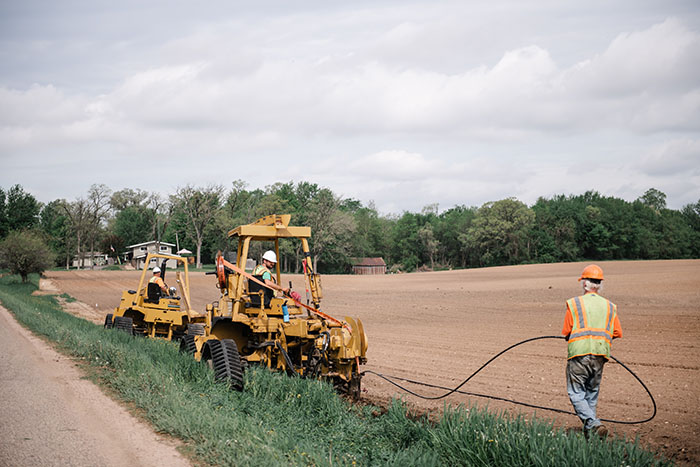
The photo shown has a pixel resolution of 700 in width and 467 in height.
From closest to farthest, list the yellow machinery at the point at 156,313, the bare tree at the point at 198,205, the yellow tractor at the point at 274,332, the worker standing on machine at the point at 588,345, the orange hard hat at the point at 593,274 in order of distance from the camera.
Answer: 1. the worker standing on machine at the point at 588,345
2. the orange hard hat at the point at 593,274
3. the yellow tractor at the point at 274,332
4. the yellow machinery at the point at 156,313
5. the bare tree at the point at 198,205

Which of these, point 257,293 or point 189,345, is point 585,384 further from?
point 189,345

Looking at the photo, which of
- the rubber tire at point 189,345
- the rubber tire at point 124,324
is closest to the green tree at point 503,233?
the rubber tire at point 124,324

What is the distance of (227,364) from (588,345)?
184 inches

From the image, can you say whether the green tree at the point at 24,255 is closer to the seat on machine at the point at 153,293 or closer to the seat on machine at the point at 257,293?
the seat on machine at the point at 153,293

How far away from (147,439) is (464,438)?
11.5ft

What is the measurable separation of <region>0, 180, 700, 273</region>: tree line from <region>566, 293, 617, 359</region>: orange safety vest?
69.5 m

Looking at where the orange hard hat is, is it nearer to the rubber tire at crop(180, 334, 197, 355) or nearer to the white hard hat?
the white hard hat

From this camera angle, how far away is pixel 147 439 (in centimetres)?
631

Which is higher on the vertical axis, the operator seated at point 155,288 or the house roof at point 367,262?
the operator seated at point 155,288

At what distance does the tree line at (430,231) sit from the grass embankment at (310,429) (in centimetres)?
6716

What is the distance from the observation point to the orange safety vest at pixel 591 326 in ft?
19.6

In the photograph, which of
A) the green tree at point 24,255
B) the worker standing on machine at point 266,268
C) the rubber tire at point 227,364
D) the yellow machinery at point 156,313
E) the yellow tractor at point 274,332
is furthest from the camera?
the green tree at point 24,255

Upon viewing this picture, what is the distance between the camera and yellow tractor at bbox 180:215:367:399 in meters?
8.24

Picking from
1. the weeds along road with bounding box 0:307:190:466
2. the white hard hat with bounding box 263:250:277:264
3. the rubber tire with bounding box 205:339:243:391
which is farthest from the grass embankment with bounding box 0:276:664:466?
the white hard hat with bounding box 263:250:277:264
